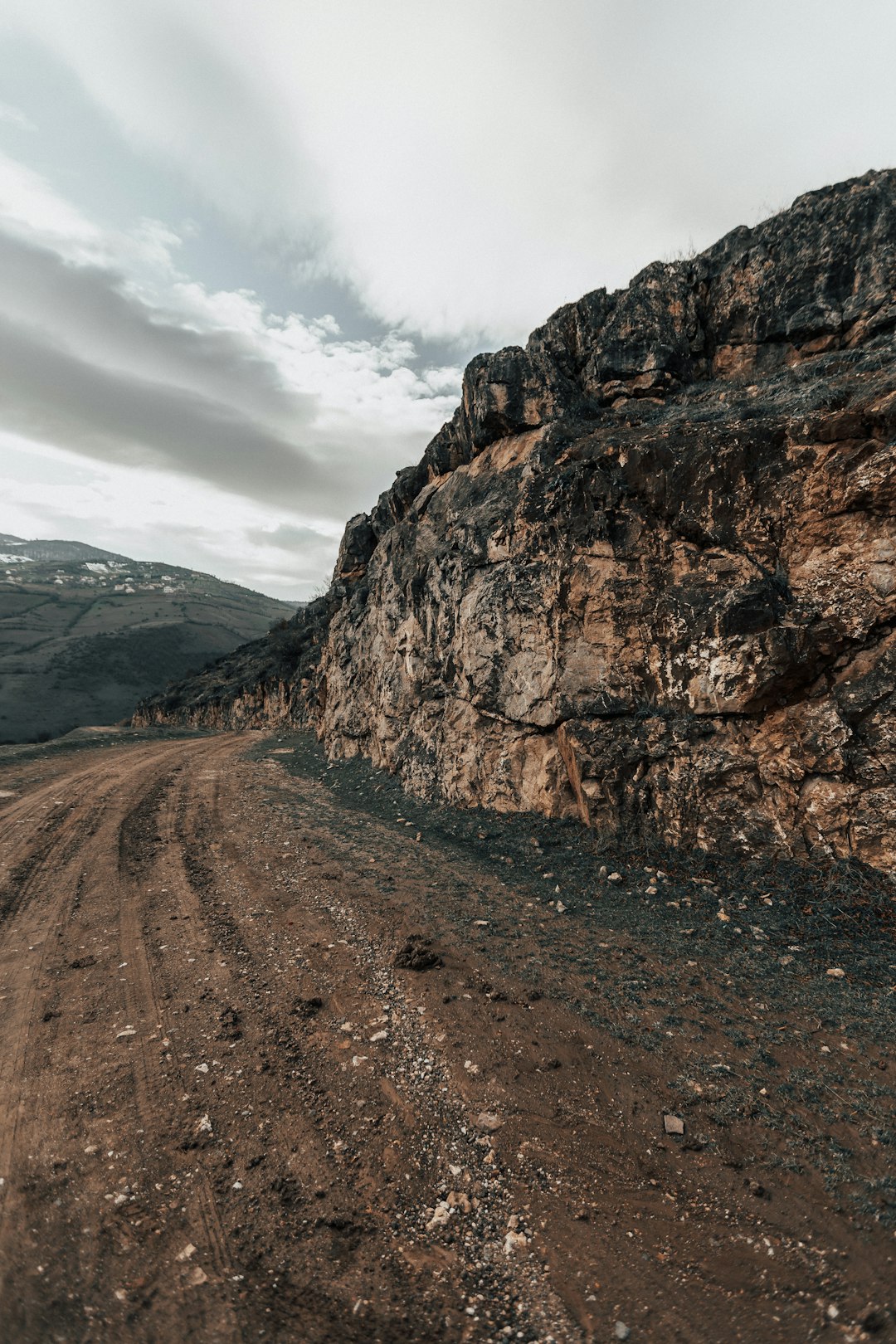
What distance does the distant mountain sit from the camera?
64312mm

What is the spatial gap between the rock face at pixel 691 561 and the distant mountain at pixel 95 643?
54.3 meters

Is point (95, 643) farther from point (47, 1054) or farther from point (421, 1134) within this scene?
point (421, 1134)

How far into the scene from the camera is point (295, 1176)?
3.86 m

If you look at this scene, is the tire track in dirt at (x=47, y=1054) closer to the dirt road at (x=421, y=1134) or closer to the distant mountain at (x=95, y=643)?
the dirt road at (x=421, y=1134)

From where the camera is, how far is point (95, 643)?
83938mm

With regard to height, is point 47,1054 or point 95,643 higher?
point 95,643

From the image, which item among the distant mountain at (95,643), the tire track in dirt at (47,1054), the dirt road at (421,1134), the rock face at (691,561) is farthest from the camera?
the distant mountain at (95,643)

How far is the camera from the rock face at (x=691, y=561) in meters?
8.02

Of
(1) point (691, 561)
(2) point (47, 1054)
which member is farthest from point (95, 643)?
(1) point (691, 561)

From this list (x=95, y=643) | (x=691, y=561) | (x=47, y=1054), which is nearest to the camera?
(x=47, y=1054)

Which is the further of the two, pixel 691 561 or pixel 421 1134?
pixel 691 561

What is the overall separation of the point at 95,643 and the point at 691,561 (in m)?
95.4

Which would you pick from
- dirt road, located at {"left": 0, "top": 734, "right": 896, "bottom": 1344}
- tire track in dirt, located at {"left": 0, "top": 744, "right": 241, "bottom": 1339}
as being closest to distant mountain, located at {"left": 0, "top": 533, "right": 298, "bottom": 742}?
tire track in dirt, located at {"left": 0, "top": 744, "right": 241, "bottom": 1339}

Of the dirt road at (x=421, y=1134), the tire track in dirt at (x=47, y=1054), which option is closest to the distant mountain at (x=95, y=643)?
the tire track in dirt at (x=47, y=1054)
